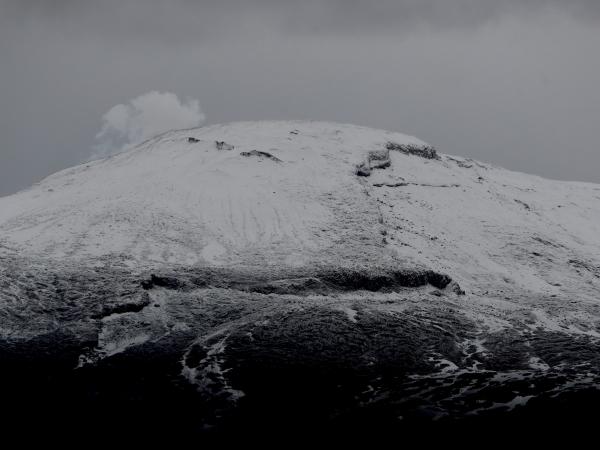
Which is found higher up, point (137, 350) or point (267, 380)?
point (137, 350)

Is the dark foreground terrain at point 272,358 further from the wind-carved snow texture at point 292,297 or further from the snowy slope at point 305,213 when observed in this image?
the snowy slope at point 305,213

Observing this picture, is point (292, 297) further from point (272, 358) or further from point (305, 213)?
point (305, 213)

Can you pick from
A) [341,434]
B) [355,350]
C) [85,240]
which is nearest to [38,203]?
[85,240]

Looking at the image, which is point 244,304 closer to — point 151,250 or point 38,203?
point 151,250

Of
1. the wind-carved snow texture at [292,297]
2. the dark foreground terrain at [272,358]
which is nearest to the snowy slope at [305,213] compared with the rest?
the wind-carved snow texture at [292,297]

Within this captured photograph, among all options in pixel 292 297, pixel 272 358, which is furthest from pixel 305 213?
pixel 272 358
